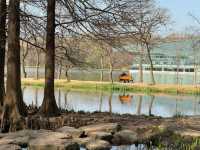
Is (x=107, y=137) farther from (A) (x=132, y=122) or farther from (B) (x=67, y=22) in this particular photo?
(B) (x=67, y=22)

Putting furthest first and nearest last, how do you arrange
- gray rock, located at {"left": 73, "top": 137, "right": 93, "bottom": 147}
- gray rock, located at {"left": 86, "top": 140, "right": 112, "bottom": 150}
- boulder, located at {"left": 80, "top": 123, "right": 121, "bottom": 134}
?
boulder, located at {"left": 80, "top": 123, "right": 121, "bottom": 134}
gray rock, located at {"left": 73, "top": 137, "right": 93, "bottom": 147}
gray rock, located at {"left": 86, "top": 140, "right": 112, "bottom": 150}

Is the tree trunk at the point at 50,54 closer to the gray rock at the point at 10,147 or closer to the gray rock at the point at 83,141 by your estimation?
the gray rock at the point at 83,141

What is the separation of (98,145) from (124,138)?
1.37m

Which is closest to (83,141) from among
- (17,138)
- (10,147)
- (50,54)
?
(17,138)

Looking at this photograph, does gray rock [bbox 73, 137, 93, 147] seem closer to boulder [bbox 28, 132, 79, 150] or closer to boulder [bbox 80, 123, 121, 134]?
boulder [bbox 28, 132, 79, 150]

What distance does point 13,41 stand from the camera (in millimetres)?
15398

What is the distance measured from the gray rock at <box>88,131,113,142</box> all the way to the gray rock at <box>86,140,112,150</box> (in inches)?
22.2

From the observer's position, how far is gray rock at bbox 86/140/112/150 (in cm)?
1125

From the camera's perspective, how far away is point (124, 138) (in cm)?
1257

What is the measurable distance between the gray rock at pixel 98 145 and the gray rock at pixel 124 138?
88cm

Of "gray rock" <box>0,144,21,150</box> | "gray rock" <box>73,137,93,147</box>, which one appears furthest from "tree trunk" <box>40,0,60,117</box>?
"gray rock" <box>0,144,21,150</box>

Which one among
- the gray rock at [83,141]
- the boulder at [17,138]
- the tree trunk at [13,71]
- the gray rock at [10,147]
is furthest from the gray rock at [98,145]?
the tree trunk at [13,71]

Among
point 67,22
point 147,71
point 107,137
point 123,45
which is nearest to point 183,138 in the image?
point 107,137

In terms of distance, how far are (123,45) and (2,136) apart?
669 cm
